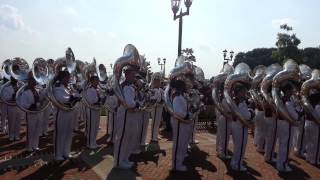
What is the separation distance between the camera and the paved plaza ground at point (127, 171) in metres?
8.15

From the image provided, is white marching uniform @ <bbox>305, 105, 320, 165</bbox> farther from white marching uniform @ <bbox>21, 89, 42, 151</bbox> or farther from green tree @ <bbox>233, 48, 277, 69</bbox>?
green tree @ <bbox>233, 48, 277, 69</bbox>

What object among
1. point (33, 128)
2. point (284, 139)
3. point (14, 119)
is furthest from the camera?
point (14, 119)

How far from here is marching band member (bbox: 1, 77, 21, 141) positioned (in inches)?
482

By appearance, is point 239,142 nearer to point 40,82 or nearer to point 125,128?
point 125,128

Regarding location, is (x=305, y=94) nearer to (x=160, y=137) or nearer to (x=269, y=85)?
(x=269, y=85)

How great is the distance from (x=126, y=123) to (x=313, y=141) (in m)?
4.76

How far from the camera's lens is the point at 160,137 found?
13.6m

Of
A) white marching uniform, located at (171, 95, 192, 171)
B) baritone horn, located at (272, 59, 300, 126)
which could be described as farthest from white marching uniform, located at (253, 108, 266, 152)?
white marching uniform, located at (171, 95, 192, 171)

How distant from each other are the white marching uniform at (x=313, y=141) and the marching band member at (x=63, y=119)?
218 inches

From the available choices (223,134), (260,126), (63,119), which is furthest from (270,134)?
(63,119)

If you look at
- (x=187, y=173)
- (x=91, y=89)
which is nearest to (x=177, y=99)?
(x=187, y=173)

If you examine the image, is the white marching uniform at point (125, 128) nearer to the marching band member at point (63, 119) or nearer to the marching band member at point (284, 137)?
the marching band member at point (63, 119)

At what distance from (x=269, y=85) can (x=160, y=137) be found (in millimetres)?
4725

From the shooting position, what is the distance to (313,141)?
33.8 ft
